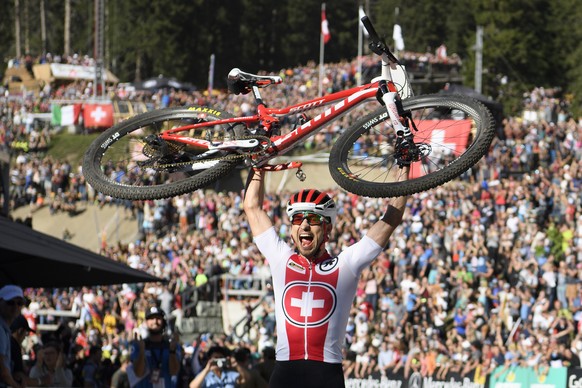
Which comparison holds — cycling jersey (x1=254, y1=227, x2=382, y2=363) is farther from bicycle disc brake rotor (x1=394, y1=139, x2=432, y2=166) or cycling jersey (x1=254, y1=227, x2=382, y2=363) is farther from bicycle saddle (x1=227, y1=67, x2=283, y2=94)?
bicycle saddle (x1=227, y1=67, x2=283, y2=94)

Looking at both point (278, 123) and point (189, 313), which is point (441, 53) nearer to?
point (189, 313)

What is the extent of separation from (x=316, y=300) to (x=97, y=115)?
38.0 m

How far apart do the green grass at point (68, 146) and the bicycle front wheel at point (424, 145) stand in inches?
1351

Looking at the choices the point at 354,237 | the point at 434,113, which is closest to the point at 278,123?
the point at 434,113

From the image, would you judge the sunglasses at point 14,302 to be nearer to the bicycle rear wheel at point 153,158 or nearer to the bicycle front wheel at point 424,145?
the bicycle rear wheel at point 153,158

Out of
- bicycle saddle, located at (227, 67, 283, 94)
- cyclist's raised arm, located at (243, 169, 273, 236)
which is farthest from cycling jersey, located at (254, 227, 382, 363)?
bicycle saddle, located at (227, 67, 283, 94)

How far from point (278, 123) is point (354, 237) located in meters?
16.7

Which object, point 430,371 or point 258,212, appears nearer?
point 258,212

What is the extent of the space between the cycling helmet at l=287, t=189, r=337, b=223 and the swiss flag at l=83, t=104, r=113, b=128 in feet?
121

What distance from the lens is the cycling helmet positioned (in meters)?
6.21

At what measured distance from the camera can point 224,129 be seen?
7.74 meters

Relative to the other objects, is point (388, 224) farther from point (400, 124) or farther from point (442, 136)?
point (442, 136)

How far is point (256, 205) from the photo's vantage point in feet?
22.2

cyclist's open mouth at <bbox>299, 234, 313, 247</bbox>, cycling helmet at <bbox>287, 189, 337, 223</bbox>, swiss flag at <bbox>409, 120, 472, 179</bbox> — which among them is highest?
swiss flag at <bbox>409, 120, 472, 179</bbox>
